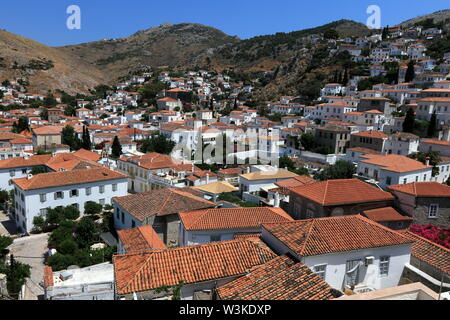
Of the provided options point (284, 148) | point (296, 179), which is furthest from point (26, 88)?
point (296, 179)

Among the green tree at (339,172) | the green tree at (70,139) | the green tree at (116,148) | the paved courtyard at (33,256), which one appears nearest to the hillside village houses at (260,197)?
the green tree at (70,139)

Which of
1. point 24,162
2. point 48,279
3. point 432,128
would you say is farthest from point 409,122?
point 24,162

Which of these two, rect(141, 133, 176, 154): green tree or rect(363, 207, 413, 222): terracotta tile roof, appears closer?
rect(363, 207, 413, 222): terracotta tile roof

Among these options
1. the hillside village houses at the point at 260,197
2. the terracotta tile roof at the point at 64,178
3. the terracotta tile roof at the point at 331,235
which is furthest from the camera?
the terracotta tile roof at the point at 64,178

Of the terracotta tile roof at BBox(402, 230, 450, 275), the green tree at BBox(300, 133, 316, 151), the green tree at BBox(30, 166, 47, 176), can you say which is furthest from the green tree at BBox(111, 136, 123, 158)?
the terracotta tile roof at BBox(402, 230, 450, 275)

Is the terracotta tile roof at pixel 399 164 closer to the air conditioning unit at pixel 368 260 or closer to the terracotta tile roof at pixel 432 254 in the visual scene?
the terracotta tile roof at pixel 432 254

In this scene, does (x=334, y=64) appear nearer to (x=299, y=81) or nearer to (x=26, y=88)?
(x=299, y=81)

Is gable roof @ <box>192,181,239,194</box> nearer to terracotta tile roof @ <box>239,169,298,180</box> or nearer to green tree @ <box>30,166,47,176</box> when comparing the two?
terracotta tile roof @ <box>239,169,298,180</box>
